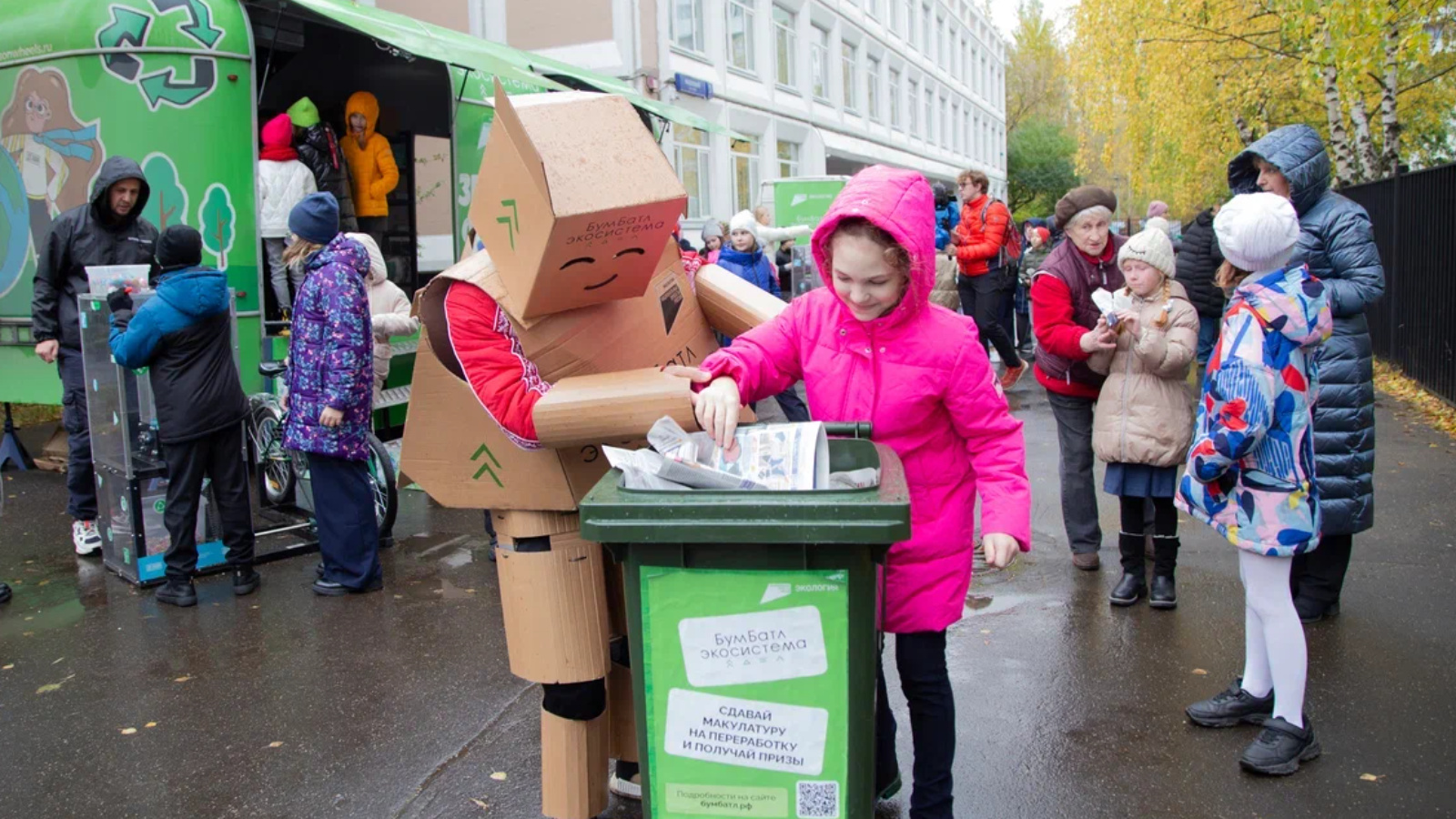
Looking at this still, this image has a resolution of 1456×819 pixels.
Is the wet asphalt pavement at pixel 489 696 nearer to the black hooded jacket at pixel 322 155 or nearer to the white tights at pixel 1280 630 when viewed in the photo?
the white tights at pixel 1280 630

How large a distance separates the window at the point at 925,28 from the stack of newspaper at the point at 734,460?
46007 millimetres

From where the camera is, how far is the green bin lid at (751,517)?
2119mm

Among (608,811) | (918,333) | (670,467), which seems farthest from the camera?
(608,811)

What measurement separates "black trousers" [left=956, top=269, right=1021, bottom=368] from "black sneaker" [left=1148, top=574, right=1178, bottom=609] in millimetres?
6477

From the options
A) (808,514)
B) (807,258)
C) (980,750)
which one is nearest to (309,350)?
(980,750)

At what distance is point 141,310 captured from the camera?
5555mm

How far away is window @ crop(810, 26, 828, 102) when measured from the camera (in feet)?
104

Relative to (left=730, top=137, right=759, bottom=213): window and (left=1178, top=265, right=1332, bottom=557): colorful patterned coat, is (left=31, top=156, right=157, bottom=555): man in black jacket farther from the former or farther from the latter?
(left=730, top=137, right=759, bottom=213): window

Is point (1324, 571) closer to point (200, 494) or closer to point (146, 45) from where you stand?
point (200, 494)

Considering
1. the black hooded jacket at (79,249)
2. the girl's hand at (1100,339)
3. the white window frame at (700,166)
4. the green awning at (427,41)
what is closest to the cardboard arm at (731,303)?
the girl's hand at (1100,339)

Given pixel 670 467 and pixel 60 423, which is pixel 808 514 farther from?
pixel 60 423

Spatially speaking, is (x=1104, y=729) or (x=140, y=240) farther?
(x=140, y=240)

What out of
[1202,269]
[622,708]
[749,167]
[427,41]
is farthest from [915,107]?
[622,708]

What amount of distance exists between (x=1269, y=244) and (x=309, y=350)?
4.07 m
